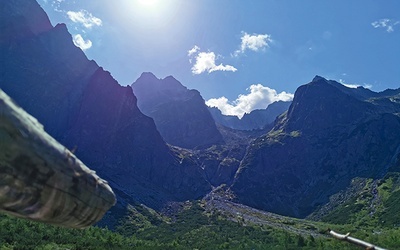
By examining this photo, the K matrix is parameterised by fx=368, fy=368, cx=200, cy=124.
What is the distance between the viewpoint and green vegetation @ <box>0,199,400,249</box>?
76312 mm

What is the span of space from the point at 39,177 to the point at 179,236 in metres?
141

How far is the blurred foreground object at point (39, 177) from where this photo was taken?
260 centimetres

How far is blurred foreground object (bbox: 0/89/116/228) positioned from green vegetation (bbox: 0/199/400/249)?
4.57 meters

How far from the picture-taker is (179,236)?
137125mm

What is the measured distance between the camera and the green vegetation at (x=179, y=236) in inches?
3004

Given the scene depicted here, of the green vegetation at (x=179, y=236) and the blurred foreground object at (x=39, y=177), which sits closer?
the blurred foreground object at (x=39, y=177)

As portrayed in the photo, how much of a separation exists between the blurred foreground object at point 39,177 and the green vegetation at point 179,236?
4.57 metres

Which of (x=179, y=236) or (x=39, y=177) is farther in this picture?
(x=179, y=236)

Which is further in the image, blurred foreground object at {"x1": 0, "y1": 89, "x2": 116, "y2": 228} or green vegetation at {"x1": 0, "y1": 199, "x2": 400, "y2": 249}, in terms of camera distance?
green vegetation at {"x1": 0, "y1": 199, "x2": 400, "y2": 249}

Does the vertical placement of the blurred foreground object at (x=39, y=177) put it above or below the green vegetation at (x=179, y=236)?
above

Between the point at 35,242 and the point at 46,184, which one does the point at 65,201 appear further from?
the point at 35,242

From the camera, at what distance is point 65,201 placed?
3066mm

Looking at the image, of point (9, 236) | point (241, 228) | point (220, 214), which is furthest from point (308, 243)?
point (220, 214)

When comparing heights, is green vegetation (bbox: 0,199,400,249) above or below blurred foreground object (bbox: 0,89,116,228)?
below
